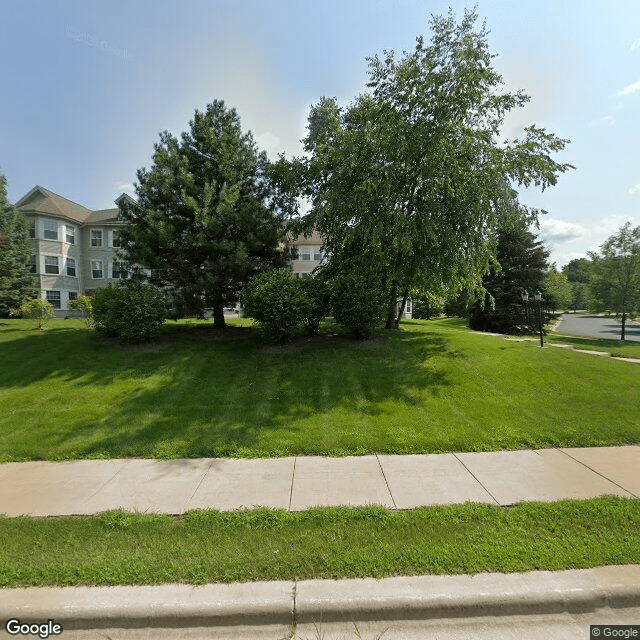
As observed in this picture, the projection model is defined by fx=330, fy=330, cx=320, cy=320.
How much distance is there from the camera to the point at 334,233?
1209 centimetres

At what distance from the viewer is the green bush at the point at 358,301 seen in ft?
33.6

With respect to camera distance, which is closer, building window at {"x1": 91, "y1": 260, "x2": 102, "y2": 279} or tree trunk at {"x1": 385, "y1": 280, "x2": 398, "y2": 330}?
tree trunk at {"x1": 385, "y1": 280, "x2": 398, "y2": 330}

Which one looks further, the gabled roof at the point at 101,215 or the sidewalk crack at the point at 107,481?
the gabled roof at the point at 101,215

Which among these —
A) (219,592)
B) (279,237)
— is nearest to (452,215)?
(279,237)

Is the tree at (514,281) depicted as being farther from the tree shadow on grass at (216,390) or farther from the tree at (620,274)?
the tree shadow on grass at (216,390)

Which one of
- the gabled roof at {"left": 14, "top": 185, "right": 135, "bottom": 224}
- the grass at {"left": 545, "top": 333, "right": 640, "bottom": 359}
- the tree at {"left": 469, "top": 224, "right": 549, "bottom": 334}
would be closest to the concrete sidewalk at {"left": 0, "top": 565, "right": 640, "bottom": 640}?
the grass at {"left": 545, "top": 333, "right": 640, "bottom": 359}

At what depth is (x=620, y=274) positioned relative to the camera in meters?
23.1

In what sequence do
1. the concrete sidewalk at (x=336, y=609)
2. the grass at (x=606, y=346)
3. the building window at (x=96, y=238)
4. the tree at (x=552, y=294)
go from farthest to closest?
the building window at (x=96, y=238)
the tree at (x=552, y=294)
the grass at (x=606, y=346)
the concrete sidewalk at (x=336, y=609)

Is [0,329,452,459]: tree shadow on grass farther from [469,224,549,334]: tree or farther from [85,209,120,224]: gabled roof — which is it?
[85,209,120,224]: gabled roof

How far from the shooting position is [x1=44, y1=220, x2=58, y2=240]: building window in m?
25.3

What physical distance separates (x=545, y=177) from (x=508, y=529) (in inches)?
458

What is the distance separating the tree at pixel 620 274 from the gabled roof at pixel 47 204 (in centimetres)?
4109

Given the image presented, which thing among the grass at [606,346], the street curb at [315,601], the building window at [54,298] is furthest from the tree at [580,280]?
the building window at [54,298]

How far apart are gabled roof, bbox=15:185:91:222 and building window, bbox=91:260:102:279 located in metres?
3.58
